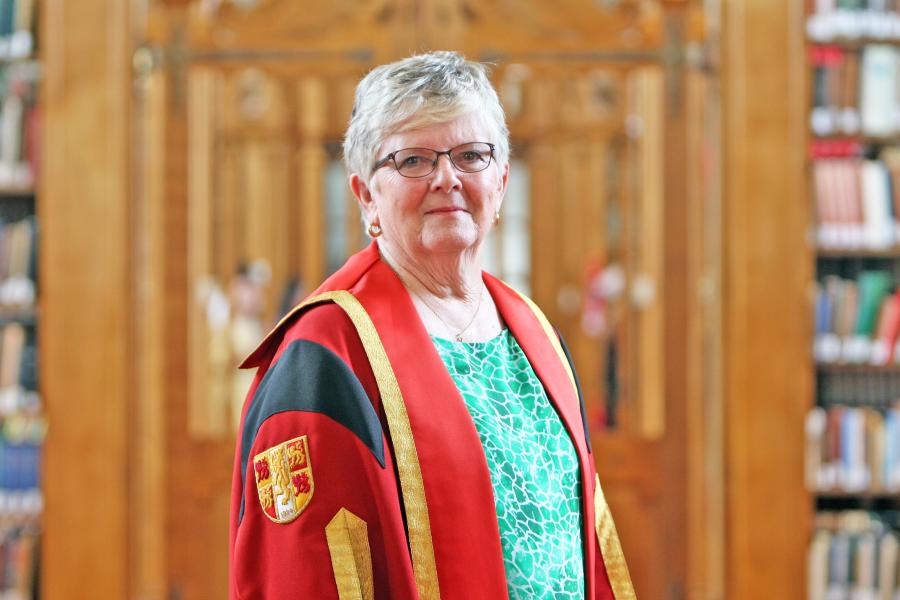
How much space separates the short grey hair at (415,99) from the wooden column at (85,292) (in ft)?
8.68

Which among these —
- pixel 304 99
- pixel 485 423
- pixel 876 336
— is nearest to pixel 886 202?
pixel 876 336

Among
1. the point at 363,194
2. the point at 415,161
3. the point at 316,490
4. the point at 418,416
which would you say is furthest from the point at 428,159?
the point at 316,490

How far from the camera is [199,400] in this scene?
4.45 metres

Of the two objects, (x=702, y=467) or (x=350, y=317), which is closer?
(x=350, y=317)

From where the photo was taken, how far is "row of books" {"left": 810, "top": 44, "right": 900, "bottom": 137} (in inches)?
161

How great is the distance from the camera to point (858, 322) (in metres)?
4.13

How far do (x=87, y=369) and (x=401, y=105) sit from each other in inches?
112

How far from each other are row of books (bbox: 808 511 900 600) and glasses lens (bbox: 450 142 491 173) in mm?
3009

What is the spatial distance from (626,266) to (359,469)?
10.4ft

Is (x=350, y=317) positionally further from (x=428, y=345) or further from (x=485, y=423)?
(x=485, y=423)

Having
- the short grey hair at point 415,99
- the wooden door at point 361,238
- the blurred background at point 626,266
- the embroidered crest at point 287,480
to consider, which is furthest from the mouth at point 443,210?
the wooden door at point 361,238

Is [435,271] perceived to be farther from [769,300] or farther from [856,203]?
[856,203]

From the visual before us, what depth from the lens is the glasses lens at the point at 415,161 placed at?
1554mm

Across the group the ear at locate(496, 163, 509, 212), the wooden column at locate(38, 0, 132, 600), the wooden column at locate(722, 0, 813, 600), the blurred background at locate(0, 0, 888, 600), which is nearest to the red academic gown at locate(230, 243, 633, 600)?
the ear at locate(496, 163, 509, 212)
